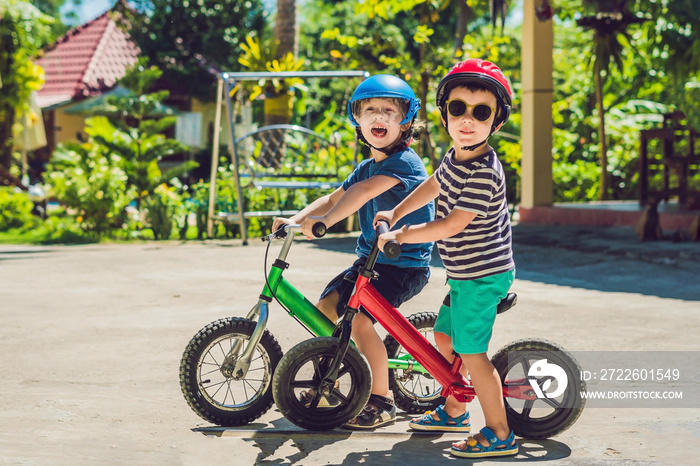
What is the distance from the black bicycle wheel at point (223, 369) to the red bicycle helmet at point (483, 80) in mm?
1245

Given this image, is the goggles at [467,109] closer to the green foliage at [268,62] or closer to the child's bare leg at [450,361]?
the child's bare leg at [450,361]

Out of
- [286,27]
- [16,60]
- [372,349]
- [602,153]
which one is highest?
[286,27]

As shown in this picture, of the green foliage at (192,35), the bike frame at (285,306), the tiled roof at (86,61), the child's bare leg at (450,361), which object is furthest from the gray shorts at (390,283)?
the tiled roof at (86,61)

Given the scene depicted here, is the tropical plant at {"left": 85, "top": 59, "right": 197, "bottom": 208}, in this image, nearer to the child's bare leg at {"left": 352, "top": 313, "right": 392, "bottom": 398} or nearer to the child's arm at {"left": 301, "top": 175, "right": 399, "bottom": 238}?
the child's arm at {"left": 301, "top": 175, "right": 399, "bottom": 238}

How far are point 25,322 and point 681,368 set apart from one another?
13.2 ft

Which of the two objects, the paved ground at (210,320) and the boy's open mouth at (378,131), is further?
the boy's open mouth at (378,131)

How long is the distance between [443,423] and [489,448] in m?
0.36

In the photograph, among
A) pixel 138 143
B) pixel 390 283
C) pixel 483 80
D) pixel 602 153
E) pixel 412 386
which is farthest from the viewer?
pixel 602 153

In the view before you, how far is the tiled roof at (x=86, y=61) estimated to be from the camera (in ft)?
85.1

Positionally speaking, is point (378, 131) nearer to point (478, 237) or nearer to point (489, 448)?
point (478, 237)

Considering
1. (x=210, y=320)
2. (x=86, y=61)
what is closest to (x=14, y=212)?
(x=210, y=320)

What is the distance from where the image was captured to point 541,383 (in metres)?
3.85

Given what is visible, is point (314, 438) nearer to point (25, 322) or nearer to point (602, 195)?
A: point (25, 322)

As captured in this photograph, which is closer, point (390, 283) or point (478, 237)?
point (478, 237)
